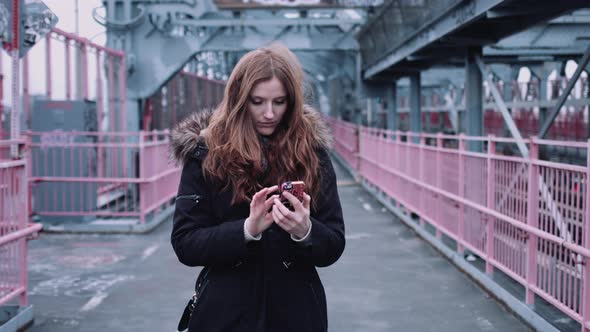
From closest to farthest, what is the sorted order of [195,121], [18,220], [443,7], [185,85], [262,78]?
1. [262,78]
2. [195,121]
3. [18,220]
4. [443,7]
5. [185,85]

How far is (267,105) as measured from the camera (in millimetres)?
2600

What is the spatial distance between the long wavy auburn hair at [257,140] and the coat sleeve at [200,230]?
0.07 metres

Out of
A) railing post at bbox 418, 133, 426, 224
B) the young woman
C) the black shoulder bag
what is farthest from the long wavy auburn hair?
railing post at bbox 418, 133, 426, 224

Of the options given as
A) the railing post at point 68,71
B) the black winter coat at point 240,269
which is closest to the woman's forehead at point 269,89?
the black winter coat at point 240,269

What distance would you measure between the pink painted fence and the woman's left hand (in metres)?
3.91

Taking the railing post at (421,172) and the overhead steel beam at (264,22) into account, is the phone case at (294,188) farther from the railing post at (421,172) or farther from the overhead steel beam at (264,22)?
the overhead steel beam at (264,22)

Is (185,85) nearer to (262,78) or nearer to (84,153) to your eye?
(84,153)

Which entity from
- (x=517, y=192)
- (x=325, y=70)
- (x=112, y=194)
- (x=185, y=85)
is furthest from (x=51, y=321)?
(x=325, y=70)

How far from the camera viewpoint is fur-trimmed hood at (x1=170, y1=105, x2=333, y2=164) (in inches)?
105

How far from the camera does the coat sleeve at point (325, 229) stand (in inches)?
100

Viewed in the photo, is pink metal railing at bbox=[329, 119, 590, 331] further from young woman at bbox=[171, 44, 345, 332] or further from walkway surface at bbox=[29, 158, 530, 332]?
young woman at bbox=[171, 44, 345, 332]

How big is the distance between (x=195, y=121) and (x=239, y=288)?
64 cm

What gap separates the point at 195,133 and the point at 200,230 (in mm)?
359

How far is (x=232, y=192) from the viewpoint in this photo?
8.63 feet
